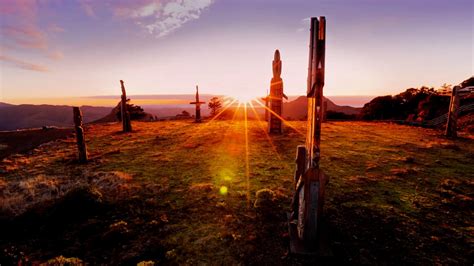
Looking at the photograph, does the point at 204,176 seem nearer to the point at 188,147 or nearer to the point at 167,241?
the point at 167,241

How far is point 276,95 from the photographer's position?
690 inches

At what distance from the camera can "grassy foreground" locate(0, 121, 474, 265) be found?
15.3ft

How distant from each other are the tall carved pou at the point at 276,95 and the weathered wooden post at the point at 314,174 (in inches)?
524

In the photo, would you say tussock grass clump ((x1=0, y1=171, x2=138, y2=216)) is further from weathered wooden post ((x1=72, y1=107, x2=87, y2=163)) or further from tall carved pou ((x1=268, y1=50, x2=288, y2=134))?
tall carved pou ((x1=268, y1=50, x2=288, y2=134))

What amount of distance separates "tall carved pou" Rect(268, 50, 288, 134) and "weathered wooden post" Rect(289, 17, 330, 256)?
13.3 m

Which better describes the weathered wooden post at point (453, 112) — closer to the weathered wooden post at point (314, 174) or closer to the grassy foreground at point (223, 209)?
the grassy foreground at point (223, 209)

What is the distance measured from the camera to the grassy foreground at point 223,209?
4652mm

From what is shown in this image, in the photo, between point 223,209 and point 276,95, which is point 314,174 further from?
point 276,95

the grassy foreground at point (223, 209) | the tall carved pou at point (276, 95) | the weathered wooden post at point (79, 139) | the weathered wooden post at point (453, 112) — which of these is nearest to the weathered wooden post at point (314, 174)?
the grassy foreground at point (223, 209)

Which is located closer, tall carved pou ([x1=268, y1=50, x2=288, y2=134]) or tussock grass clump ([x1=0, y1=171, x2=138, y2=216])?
tussock grass clump ([x1=0, y1=171, x2=138, y2=216])

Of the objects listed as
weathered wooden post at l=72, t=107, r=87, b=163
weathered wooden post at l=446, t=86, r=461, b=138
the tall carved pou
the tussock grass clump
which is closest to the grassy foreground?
the tussock grass clump

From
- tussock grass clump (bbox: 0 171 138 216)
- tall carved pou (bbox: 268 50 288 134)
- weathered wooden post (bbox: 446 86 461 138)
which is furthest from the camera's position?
tall carved pou (bbox: 268 50 288 134)

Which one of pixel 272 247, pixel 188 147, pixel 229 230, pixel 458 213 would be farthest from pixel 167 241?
pixel 188 147

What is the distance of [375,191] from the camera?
7.44 m
